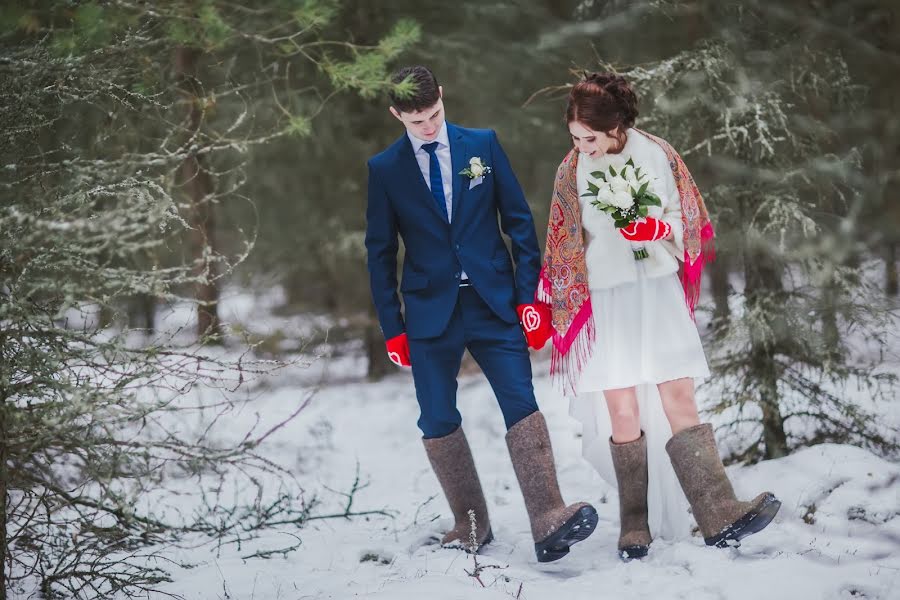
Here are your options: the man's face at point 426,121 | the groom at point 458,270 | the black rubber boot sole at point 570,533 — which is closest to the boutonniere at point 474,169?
the groom at point 458,270

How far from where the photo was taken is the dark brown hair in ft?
12.4

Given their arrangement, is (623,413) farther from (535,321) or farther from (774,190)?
(774,190)

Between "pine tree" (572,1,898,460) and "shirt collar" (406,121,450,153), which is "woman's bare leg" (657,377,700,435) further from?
"shirt collar" (406,121,450,153)

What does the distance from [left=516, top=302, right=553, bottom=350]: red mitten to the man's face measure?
36.0 inches

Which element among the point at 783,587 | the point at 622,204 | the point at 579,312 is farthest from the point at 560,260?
the point at 783,587

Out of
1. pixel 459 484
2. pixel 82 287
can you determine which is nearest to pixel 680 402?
pixel 459 484

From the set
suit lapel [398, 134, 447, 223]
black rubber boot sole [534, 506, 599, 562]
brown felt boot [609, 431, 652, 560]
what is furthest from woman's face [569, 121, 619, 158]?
black rubber boot sole [534, 506, 599, 562]

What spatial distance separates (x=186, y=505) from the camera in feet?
18.5

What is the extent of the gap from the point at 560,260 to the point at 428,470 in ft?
9.30

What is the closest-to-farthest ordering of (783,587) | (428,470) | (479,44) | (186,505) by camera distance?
(783,587)
(186,505)
(428,470)
(479,44)

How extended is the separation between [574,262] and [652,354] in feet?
1.80

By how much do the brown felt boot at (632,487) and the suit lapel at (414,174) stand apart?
1401 millimetres

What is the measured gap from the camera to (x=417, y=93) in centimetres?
379

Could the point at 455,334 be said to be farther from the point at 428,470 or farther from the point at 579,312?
the point at 428,470
